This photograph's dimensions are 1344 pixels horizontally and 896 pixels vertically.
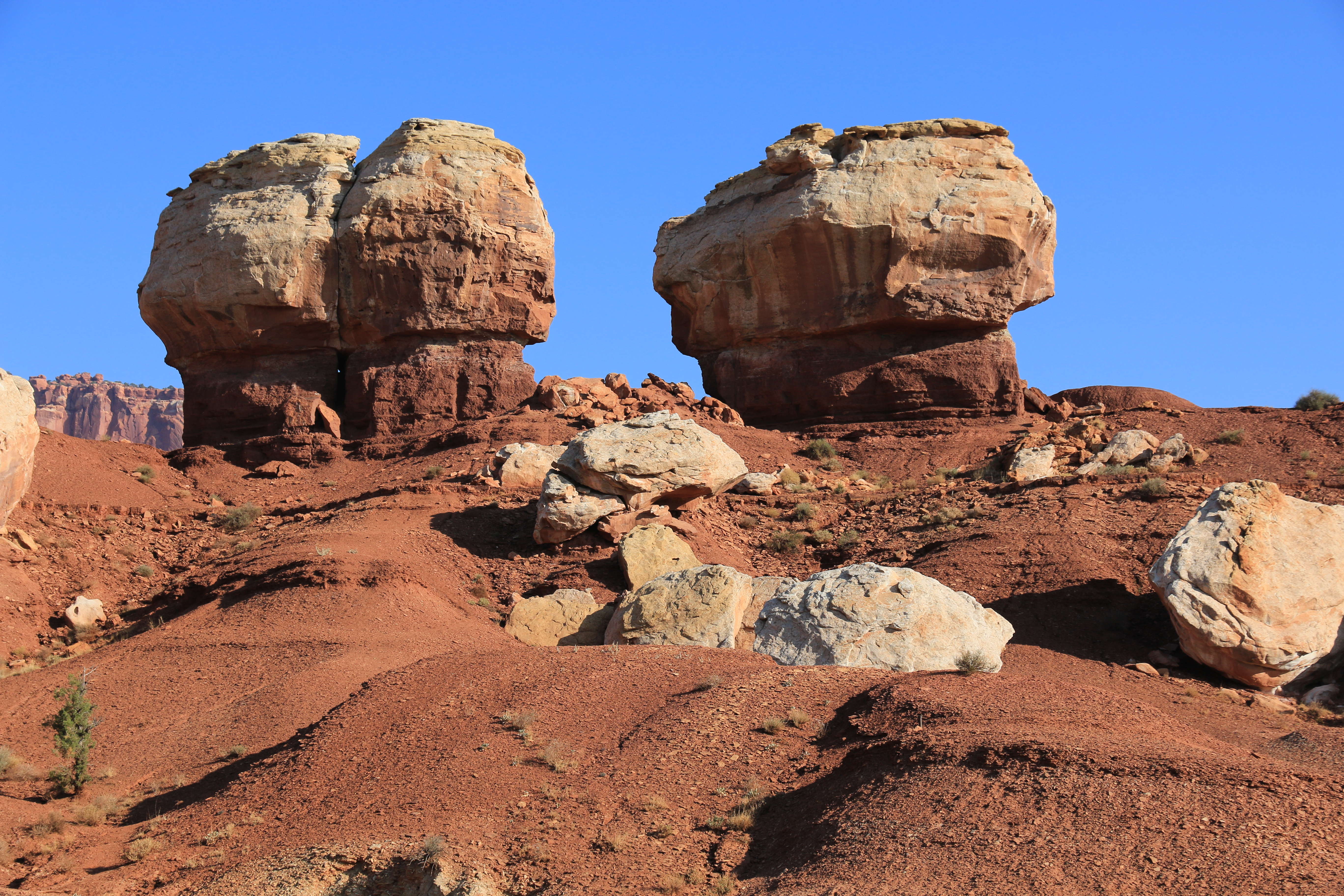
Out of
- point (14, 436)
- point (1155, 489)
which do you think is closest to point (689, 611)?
point (1155, 489)

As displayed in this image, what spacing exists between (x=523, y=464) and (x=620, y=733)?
10.6 meters

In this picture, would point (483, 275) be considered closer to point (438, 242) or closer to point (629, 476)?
point (438, 242)

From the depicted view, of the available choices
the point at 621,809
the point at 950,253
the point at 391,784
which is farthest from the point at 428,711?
the point at 950,253

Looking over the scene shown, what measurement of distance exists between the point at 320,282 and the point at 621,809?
694 inches

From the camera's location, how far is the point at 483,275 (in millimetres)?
22484

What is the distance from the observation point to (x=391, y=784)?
311 inches

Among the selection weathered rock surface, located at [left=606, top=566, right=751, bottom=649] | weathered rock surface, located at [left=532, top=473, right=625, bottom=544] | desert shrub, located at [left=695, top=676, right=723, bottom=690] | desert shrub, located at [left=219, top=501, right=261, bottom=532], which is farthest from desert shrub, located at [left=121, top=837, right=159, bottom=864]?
desert shrub, located at [left=219, top=501, right=261, bottom=532]

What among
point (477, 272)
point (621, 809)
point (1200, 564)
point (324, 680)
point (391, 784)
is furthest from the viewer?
point (477, 272)

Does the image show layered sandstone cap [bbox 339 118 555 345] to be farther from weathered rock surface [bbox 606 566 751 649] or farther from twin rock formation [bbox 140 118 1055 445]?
weathered rock surface [bbox 606 566 751 649]

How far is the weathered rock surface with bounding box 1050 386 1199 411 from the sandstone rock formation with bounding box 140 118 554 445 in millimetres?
15237

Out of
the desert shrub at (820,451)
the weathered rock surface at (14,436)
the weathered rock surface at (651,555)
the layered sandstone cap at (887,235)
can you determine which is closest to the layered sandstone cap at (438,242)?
the layered sandstone cap at (887,235)

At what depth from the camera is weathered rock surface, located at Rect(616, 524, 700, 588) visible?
1473 centimetres

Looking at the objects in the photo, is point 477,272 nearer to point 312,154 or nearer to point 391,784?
point 312,154

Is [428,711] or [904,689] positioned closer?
[904,689]
